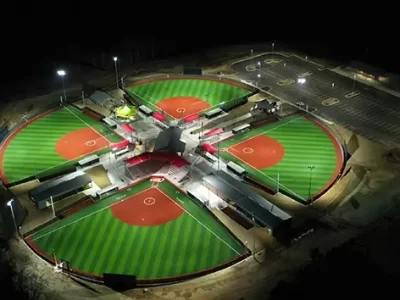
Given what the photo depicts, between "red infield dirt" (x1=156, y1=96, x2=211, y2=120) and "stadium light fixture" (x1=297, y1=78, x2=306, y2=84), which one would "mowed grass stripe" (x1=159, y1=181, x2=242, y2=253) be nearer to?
"red infield dirt" (x1=156, y1=96, x2=211, y2=120)

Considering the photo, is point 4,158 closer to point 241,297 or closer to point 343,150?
point 241,297

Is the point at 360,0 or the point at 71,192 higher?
the point at 360,0

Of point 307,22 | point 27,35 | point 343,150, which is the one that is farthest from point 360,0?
point 27,35

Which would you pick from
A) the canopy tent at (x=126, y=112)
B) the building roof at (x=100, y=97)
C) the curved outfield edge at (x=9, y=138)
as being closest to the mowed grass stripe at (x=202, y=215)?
the canopy tent at (x=126, y=112)

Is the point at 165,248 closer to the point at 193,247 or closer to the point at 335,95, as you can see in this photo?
the point at 193,247

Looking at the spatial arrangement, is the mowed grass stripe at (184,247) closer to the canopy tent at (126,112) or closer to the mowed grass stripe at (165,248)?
the mowed grass stripe at (165,248)

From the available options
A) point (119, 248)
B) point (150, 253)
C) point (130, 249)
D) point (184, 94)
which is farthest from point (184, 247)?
point (184, 94)
